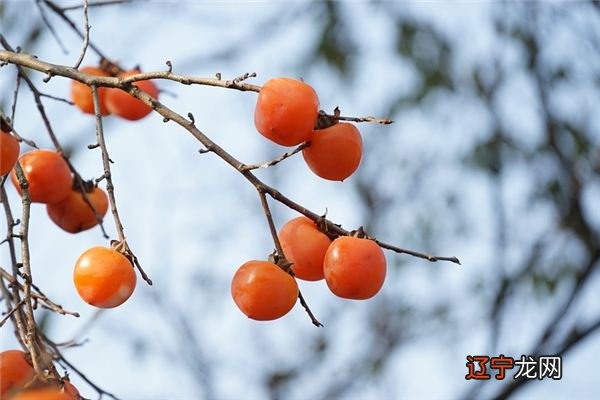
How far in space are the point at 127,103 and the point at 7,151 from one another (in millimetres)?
603

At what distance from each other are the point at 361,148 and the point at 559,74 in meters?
3.26

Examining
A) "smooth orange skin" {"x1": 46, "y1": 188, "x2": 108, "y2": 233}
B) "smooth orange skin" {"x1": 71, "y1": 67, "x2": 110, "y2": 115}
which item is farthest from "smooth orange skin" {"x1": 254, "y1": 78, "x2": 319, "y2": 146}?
"smooth orange skin" {"x1": 71, "y1": 67, "x2": 110, "y2": 115}

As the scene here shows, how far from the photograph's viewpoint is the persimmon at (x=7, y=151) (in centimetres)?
129

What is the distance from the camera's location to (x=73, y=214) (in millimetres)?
1797

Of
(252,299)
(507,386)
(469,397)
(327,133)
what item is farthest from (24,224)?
(469,397)

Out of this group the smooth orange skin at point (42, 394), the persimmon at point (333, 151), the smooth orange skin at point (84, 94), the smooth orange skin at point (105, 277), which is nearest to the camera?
the smooth orange skin at point (42, 394)

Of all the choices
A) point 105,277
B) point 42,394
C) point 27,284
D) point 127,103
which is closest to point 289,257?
point 105,277

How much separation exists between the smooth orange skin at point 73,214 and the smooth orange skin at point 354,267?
655 mm

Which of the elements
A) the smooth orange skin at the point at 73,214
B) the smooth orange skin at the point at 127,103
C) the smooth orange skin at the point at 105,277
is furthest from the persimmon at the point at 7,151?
the smooth orange skin at the point at 127,103

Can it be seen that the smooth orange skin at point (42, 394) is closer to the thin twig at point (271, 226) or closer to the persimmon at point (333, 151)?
the thin twig at point (271, 226)

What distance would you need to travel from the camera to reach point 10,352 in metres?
1.22

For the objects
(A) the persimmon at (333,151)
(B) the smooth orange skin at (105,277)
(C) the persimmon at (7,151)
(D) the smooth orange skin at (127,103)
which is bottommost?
(B) the smooth orange skin at (105,277)

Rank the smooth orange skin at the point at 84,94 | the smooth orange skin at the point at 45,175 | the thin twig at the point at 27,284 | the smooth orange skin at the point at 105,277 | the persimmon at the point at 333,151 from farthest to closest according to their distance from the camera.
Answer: the smooth orange skin at the point at 84,94, the smooth orange skin at the point at 45,175, the persimmon at the point at 333,151, the smooth orange skin at the point at 105,277, the thin twig at the point at 27,284

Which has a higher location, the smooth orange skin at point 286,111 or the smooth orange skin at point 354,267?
the smooth orange skin at point 286,111
